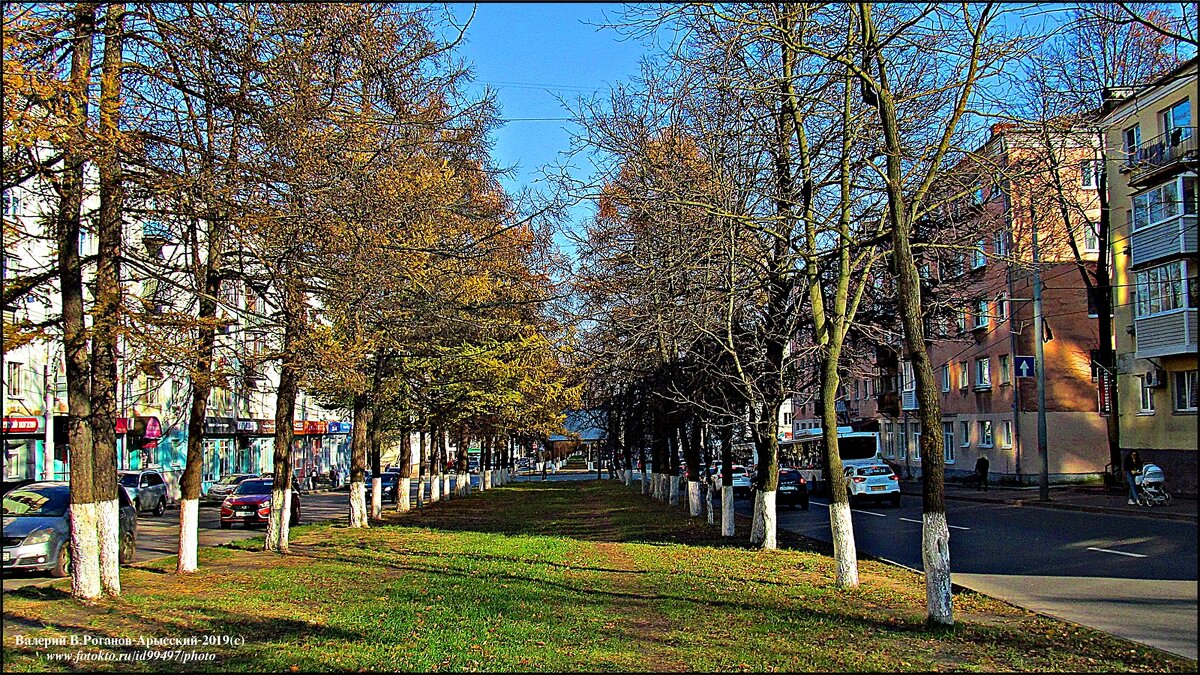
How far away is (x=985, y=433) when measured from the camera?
4753 centimetres

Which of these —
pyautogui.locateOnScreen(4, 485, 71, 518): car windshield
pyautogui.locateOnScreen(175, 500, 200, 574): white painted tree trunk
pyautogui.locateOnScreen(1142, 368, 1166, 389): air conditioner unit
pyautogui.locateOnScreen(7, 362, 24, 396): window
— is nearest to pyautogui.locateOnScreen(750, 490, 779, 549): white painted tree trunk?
pyautogui.locateOnScreen(175, 500, 200, 574): white painted tree trunk

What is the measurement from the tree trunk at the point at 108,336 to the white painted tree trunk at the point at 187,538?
3.11 meters

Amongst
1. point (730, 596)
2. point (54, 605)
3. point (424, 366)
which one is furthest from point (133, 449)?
point (730, 596)

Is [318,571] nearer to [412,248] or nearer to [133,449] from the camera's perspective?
[412,248]

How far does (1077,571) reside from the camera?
15094 millimetres

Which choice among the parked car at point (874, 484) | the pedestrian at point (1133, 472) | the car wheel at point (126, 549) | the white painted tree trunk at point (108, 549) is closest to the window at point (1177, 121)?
the pedestrian at point (1133, 472)

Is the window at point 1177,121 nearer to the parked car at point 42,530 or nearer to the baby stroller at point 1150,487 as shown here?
the baby stroller at point 1150,487

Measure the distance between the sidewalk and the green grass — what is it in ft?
42.2

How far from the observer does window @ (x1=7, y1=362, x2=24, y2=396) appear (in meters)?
33.8

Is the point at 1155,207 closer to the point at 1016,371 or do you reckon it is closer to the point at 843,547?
the point at 1016,371

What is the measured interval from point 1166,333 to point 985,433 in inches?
654

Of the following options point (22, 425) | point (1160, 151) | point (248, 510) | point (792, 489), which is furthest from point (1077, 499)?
point (22, 425)

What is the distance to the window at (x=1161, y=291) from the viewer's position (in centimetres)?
3152

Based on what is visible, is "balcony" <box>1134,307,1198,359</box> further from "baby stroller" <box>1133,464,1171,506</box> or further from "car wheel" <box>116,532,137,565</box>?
"car wheel" <box>116,532,137,565</box>
